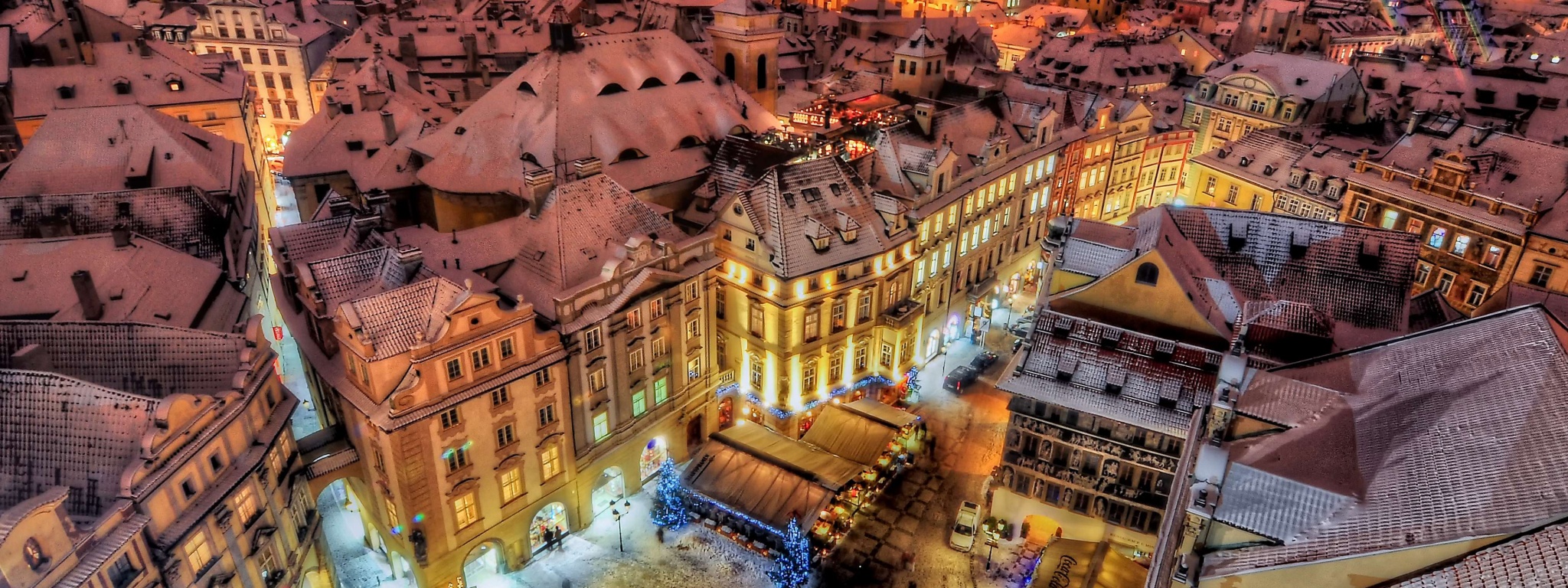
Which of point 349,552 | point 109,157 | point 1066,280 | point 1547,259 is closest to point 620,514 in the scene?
point 349,552

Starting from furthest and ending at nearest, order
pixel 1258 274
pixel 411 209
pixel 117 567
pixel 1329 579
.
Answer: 1. pixel 411 209
2. pixel 1258 274
3. pixel 117 567
4. pixel 1329 579

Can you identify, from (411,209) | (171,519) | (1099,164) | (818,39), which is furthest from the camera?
(818,39)

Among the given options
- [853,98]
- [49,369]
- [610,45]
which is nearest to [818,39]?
[853,98]

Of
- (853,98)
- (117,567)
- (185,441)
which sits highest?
(853,98)

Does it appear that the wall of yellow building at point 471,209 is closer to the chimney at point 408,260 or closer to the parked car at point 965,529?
the chimney at point 408,260

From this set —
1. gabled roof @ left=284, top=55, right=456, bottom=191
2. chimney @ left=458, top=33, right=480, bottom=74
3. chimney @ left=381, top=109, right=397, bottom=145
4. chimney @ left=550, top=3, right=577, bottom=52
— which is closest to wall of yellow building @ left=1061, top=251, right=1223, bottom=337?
chimney @ left=550, top=3, right=577, bottom=52

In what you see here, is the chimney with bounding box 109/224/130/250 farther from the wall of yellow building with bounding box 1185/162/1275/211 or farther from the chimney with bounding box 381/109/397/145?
the wall of yellow building with bounding box 1185/162/1275/211

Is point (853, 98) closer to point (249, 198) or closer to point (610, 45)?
point (610, 45)
